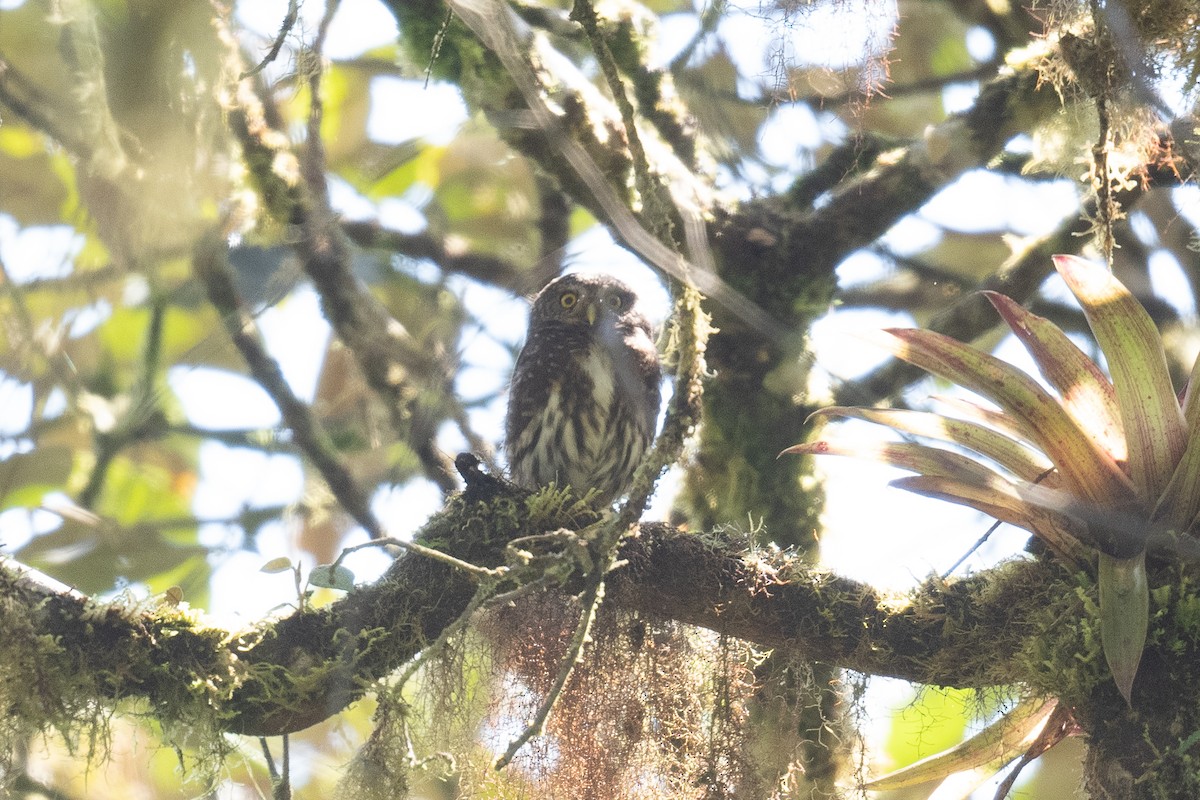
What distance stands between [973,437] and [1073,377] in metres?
0.25

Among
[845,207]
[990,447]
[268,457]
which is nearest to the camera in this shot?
[990,447]

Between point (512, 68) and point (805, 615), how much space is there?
137 centimetres

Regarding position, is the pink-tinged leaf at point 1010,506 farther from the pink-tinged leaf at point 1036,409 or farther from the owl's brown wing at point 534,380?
the owl's brown wing at point 534,380

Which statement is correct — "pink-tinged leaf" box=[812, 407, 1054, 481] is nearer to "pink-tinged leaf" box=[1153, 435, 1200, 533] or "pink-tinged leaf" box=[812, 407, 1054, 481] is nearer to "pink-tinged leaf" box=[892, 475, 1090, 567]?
"pink-tinged leaf" box=[892, 475, 1090, 567]

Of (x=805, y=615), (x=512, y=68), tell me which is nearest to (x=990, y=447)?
(x=805, y=615)

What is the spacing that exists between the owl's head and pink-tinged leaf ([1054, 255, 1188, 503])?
7.13 feet

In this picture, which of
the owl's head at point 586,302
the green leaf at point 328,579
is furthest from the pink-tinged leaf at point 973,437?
the owl's head at point 586,302

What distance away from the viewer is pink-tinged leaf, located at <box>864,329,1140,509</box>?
90.9 inches

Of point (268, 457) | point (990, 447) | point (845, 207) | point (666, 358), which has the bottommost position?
point (990, 447)

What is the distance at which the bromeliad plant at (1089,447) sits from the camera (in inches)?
88.2

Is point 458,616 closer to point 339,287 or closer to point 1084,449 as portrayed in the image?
point 1084,449

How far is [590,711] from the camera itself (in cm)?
266

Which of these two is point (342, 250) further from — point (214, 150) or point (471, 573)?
point (471, 573)

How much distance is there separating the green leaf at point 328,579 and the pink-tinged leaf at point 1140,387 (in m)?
1.67
